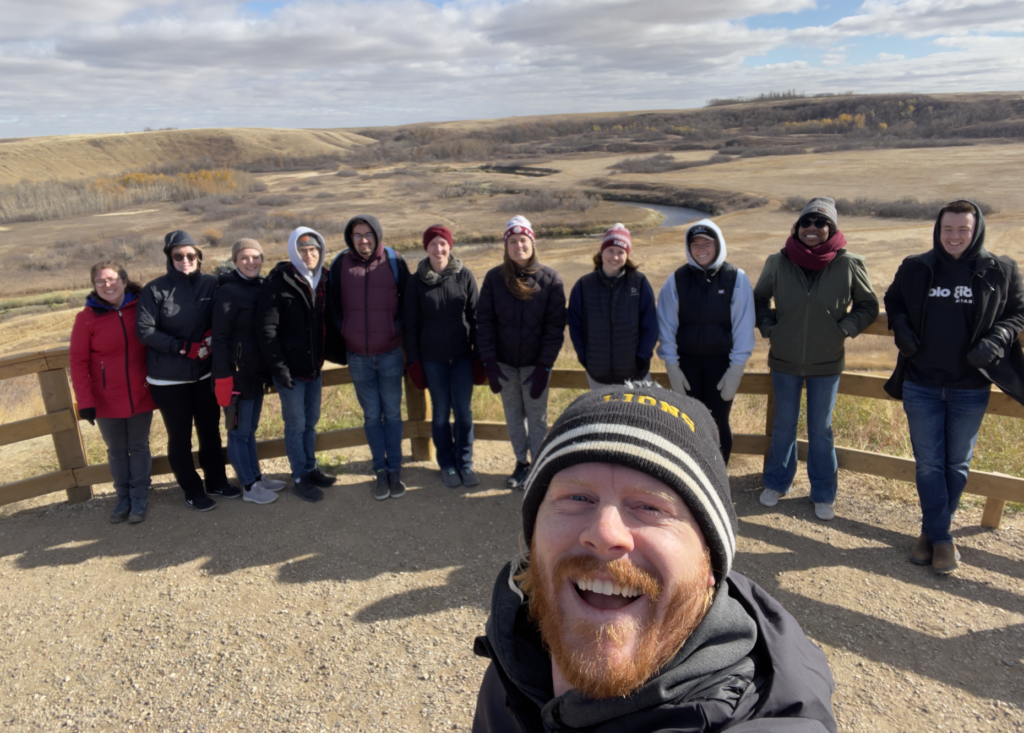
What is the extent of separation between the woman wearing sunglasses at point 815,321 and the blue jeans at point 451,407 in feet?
6.97

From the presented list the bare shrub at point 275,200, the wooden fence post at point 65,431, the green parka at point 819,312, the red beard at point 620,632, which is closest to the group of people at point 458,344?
the green parka at point 819,312

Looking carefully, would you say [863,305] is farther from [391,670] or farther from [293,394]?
[293,394]

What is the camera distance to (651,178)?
157ft

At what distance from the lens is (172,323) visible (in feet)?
14.5

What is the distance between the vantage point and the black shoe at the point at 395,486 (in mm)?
4918

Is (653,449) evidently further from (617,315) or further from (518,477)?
(518,477)

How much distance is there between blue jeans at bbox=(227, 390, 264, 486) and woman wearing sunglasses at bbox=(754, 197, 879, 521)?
11.5ft

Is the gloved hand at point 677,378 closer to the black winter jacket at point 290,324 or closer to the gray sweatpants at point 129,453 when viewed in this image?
the black winter jacket at point 290,324

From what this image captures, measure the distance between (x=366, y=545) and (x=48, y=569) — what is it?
1.95 metres

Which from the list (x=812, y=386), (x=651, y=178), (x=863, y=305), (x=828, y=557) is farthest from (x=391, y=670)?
(x=651, y=178)

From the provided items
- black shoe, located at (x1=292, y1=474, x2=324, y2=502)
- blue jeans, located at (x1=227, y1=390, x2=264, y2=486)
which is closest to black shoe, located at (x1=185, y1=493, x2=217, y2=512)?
blue jeans, located at (x1=227, y1=390, x2=264, y2=486)

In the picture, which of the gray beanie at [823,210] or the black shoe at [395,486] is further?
the black shoe at [395,486]

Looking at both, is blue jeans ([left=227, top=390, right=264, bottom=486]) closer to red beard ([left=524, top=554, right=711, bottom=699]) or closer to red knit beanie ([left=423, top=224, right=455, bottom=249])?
red knit beanie ([left=423, top=224, right=455, bottom=249])

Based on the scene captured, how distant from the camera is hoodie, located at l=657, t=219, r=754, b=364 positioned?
167 inches
